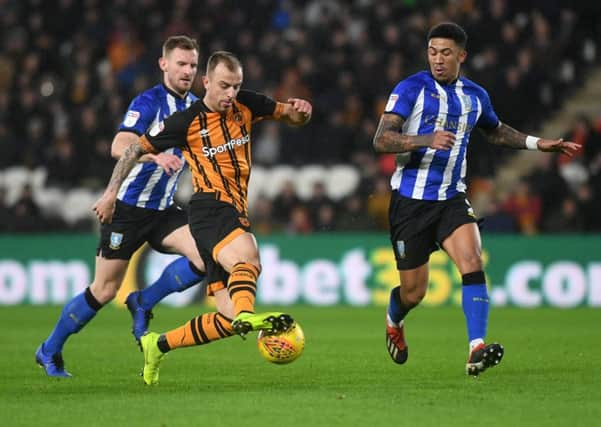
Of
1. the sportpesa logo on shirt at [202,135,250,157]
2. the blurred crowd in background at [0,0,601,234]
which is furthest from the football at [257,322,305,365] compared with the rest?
the blurred crowd in background at [0,0,601,234]

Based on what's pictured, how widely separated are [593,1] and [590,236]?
512cm

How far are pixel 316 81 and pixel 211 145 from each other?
12108mm

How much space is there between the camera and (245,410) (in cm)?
670

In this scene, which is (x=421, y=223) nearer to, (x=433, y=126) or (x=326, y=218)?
(x=433, y=126)

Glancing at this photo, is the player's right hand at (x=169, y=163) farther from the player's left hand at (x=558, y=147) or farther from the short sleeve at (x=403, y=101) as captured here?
the player's left hand at (x=558, y=147)

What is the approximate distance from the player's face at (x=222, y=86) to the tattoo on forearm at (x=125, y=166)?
0.57 meters

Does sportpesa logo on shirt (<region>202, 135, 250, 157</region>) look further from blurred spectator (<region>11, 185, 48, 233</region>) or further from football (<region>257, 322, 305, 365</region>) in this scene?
blurred spectator (<region>11, 185, 48, 233</region>)

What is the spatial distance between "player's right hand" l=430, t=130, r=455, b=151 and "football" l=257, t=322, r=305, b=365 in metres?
1.49

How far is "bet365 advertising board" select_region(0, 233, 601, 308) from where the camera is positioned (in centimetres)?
1644

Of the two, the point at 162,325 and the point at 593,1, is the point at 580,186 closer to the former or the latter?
the point at 593,1

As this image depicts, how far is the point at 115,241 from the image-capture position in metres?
9.29

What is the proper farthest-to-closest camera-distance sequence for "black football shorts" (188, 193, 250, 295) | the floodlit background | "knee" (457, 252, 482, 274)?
the floodlit background → "knee" (457, 252, 482, 274) → "black football shorts" (188, 193, 250, 295)

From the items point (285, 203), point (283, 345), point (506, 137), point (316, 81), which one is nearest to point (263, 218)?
point (285, 203)

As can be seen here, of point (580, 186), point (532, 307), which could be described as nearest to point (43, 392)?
point (532, 307)
